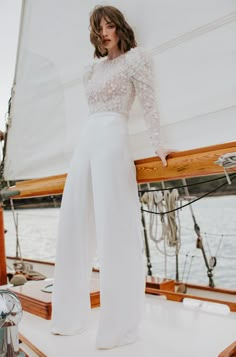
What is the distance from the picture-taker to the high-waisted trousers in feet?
3.24

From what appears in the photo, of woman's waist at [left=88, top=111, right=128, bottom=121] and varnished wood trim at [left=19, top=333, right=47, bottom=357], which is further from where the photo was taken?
woman's waist at [left=88, top=111, right=128, bottom=121]

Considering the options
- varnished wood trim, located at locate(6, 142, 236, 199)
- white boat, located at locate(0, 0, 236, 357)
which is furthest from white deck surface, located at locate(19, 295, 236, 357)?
varnished wood trim, located at locate(6, 142, 236, 199)

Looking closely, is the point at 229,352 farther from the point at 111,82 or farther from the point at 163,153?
the point at 111,82

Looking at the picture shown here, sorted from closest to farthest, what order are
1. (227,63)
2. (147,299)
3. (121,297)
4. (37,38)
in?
(227,63) < (121,297) < (147,299) < (37,38)

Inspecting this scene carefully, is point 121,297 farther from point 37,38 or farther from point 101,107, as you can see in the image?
point 37,38

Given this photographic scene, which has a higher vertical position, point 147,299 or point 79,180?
point 79,180

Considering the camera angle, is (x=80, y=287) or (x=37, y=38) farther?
(x=37, y=38)

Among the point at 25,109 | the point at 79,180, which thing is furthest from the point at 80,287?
the point at 25,109

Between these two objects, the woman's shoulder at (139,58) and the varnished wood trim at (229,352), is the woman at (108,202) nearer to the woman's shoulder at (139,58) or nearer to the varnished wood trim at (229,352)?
the woman's shoulder at (139,58)

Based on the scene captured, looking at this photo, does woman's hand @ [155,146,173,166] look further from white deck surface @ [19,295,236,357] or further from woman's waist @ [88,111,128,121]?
white deck surface @ [19,295,236,357]

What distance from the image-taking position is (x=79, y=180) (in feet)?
3.65

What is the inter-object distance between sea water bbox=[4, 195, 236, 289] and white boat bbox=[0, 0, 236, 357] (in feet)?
2.31

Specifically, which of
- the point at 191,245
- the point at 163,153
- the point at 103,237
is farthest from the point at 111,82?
the point at 191,245

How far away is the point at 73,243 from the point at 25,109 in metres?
0.79
